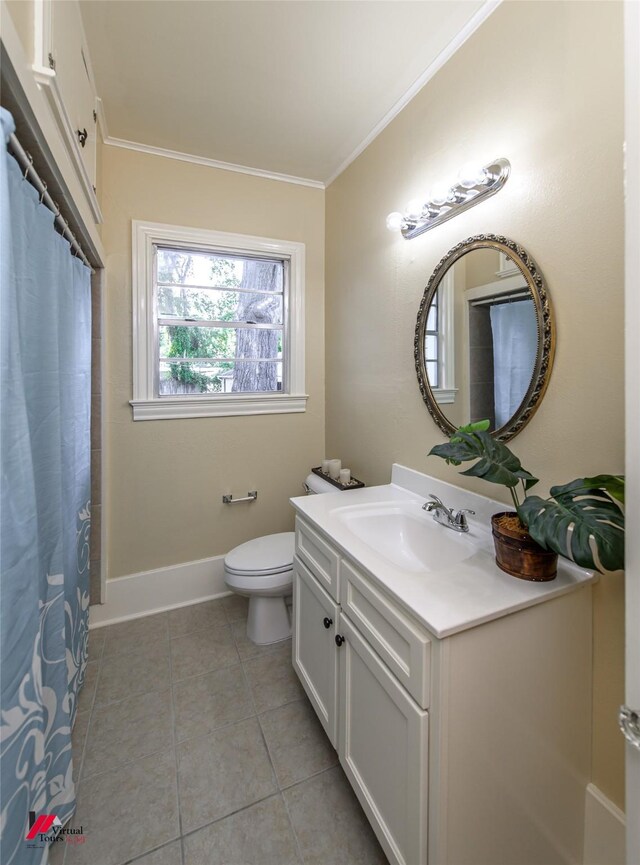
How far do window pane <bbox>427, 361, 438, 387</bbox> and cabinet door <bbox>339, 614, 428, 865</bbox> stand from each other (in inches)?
37.8

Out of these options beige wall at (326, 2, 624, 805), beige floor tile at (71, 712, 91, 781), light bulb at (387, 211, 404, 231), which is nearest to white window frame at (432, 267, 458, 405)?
beige wall at (326, 2, 624, 805)

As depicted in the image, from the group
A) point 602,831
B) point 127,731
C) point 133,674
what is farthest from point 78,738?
point 602,831

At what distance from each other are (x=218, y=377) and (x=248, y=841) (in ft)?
6.66

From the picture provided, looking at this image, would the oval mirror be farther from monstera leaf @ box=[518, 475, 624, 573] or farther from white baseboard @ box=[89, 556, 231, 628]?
white baseboard @ box=[89, 556, 231, 628]

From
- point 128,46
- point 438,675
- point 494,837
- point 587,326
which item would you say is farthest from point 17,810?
point 128,46

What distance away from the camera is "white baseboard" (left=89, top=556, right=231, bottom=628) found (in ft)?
7.06

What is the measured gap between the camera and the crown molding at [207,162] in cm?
203

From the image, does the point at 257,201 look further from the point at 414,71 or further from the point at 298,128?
the point at 414,71

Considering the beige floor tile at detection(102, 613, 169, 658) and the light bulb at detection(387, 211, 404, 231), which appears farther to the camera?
the beige floor tile at detection(102, 613, 169, 658)

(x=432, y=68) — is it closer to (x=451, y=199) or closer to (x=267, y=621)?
(x=451, y=199)

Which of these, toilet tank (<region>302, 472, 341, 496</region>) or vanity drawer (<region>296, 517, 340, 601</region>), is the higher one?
toilet tank (<region>302, 472, 341, 496</region>)

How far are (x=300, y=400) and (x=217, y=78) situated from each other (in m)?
1.60

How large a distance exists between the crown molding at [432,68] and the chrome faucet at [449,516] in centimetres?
165

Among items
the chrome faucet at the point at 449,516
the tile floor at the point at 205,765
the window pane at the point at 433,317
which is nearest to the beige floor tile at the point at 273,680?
the tile floor at the point at 205,765
